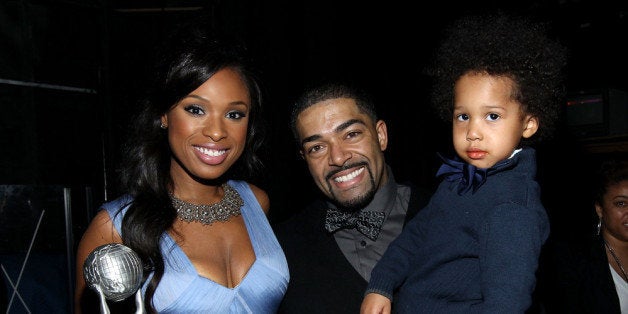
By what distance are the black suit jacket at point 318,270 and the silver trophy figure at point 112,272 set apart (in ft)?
3.99

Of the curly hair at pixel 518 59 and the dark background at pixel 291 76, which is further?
the dark background at pixel 291 76

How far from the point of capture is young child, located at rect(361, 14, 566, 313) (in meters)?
1.54

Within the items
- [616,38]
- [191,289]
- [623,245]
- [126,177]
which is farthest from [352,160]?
[616,38]

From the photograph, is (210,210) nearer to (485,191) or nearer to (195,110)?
(195,110)

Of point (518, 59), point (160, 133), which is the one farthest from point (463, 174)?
point (160, 133)

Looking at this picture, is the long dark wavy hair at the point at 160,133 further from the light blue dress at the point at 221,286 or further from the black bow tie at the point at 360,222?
the black bow tie at the point at 360,222

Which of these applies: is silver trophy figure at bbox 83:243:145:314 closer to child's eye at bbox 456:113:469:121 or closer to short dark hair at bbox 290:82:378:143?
child's eye at bbox 456:113:469:121

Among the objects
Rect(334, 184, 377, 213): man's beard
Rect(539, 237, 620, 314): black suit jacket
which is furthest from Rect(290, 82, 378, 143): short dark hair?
Rect(539, 237, 620, 314): black suit jacket

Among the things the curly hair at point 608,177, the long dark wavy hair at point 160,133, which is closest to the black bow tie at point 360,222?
the long dark wavy hair at point 160,133

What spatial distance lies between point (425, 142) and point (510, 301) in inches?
102

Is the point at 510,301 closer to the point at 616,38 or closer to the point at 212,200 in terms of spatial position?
the point at 212,200

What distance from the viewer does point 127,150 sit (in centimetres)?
246

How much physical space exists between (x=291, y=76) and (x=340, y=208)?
5.99 ft

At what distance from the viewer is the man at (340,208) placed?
225 cm
